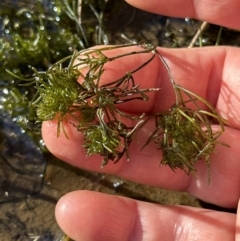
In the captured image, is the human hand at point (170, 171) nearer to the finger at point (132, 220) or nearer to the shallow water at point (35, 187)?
the finger at point (132, 220)

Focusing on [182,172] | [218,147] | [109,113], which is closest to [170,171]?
[182,172]

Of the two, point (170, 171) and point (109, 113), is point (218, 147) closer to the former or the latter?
point (170, 171)

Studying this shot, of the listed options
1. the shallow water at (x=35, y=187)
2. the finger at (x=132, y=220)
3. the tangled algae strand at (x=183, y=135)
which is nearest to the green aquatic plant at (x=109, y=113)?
the tangled algae strand at (x=183, y=135)

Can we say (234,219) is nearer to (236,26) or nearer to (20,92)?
(236,26)

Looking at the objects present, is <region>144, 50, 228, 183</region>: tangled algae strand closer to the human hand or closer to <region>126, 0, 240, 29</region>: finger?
the human hand

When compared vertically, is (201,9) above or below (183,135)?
above

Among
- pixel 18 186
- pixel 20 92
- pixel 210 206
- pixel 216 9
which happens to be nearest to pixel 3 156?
pixel 18 186
